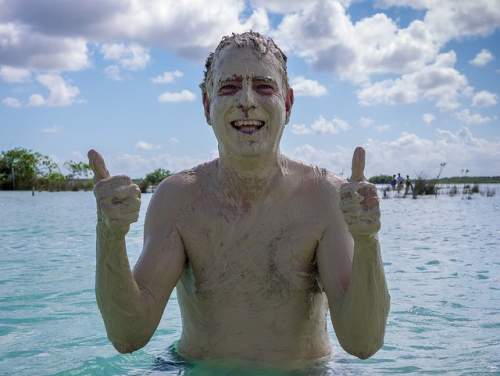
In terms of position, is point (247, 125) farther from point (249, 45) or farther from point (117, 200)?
point (117, 200)

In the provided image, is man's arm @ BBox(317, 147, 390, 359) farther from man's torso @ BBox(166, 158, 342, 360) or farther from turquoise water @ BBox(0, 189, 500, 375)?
turquoise water @ BBox(0, 189, 500, 375)

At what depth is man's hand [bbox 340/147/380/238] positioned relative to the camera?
204 centimetres

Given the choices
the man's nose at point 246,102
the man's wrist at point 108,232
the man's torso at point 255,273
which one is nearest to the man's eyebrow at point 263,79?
the man's nose at point 246,102

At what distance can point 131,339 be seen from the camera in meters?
2.53

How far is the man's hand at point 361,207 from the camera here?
6.71ft

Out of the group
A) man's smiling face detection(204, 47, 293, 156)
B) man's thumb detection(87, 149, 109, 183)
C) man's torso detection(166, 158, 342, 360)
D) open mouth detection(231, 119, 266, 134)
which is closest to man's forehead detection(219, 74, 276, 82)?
man's smiling face detection(204, 47, 293, 156)

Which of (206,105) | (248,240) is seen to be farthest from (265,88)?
(248,240)

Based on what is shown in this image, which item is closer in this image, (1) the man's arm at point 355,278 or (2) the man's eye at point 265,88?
(1) the man's arm at point 355,278

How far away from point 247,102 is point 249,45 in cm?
33

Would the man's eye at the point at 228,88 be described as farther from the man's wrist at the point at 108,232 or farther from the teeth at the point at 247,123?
the man's wrist at the point at 108,232

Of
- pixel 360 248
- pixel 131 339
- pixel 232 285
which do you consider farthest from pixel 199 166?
pixel 360 248

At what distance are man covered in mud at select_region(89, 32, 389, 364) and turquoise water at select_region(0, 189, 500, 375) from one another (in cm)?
19

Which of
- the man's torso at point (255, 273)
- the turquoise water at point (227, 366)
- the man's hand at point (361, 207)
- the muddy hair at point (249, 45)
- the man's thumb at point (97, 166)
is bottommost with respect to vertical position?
the turquoise water at point (227, 366)

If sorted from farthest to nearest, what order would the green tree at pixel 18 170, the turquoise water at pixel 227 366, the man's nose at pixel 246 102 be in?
1. the green tree at pixel 18 170
2. the turquoise water at pixel 227 366
3. the man's nose at pixel 246 102
